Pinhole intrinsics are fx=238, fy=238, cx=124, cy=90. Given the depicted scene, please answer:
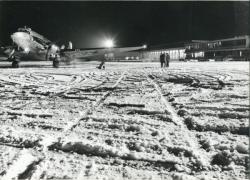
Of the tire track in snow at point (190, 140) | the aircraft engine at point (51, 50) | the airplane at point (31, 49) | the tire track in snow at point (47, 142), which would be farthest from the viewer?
the aircraft engine at point (51, 50)

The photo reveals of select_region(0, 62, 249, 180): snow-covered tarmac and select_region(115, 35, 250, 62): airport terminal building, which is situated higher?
select_region(115, 35, 250, 62): airport terminal building

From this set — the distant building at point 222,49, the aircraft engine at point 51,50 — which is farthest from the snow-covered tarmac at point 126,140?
the distant building at point 222,49

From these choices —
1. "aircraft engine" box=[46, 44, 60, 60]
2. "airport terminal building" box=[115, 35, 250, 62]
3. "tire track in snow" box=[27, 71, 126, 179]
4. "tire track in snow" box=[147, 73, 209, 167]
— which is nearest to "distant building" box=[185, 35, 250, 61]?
"airport terminal building" box=[115, 35, 250, 62]

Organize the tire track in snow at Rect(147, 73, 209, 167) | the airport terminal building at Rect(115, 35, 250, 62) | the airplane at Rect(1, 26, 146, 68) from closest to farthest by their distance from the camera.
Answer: the tire track in snow at Rect(147, 73, 209, 167)
the airplane at Rect(1, 26, 146, 68)
the airport terminal building at Rect(115, 35, 250, 62)

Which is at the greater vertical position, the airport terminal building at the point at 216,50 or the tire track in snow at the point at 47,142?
the airport terminal building at the point at 216,50

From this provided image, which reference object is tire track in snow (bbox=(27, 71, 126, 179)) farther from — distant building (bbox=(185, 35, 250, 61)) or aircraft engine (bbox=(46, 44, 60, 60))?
distant building (bbox=(185, 35, 250, 61))

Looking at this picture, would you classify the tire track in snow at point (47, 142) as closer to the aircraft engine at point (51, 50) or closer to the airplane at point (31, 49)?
the airplane at point (31, 49)

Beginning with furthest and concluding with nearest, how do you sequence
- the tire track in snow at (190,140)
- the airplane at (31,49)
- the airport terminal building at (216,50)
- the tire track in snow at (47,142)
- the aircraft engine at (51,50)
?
the airport terminal building at (216,50)
the aircraft engine at (51,50)
the airplane at (31,49)
the tire track in snow at (190,140)
the tire track in snow at (47,142)

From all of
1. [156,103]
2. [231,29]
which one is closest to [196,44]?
[231,29]

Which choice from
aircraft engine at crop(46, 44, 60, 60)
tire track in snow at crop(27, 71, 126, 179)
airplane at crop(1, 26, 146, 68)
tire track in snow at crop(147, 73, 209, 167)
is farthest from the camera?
aircraft engine at crop(46, 44, 60, 60)

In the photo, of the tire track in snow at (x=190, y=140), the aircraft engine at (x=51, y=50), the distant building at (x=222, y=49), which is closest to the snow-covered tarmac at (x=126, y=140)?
the tire track in snow at (x=190, y=140)

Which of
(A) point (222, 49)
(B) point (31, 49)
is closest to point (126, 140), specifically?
(B) point (31, 49)

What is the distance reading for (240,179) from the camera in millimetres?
2521

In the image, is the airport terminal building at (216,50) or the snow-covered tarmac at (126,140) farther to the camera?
the airport terminal building at (216,50)
